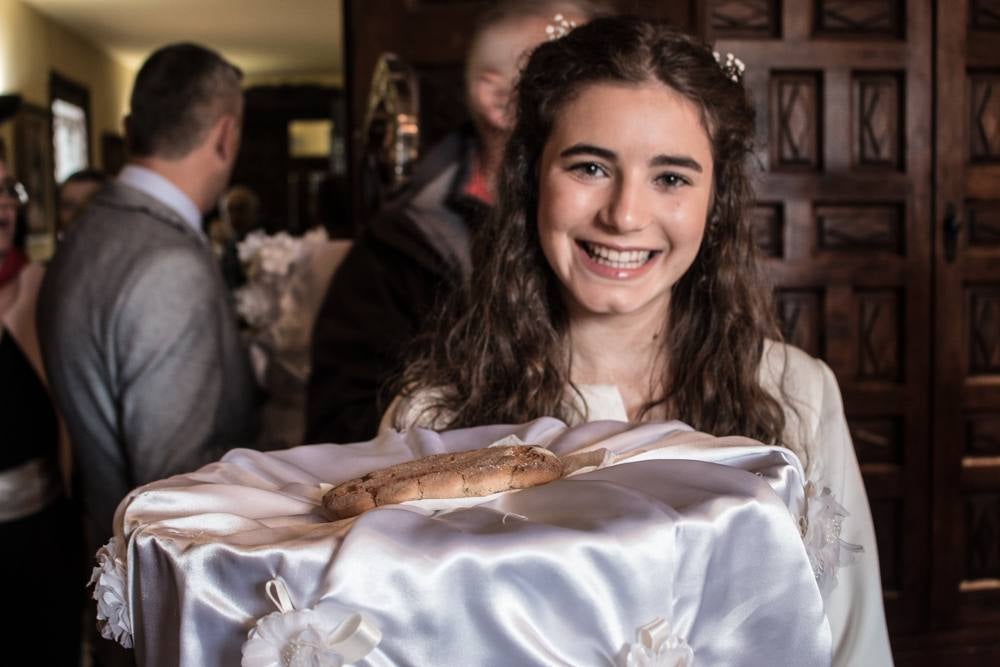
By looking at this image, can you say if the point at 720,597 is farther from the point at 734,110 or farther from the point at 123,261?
the point at 123,261

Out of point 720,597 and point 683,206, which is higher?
point 683,206

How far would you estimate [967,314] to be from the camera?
332 centimetres

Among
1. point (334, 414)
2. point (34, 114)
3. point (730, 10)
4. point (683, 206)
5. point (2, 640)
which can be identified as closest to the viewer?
point (683, 206)

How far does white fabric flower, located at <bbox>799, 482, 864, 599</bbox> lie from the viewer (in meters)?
0.91

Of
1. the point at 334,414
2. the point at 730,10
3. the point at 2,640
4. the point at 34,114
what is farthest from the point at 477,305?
the point at 34,114

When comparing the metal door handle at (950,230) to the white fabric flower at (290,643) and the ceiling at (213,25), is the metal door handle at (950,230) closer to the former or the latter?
the white fabric flower at (290,643)

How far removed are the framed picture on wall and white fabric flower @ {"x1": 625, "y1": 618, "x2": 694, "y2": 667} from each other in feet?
25.7

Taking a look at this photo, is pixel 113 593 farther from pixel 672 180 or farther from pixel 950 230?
pixel 950 230

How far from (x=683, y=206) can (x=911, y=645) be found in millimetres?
2466

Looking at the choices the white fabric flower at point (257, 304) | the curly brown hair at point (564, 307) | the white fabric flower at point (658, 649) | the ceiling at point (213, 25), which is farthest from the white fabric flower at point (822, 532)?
the ceiling at point (213, 25)

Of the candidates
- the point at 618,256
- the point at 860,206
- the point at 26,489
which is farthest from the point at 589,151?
the point at 860,206

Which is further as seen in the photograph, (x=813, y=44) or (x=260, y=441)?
(x=813, y=44)

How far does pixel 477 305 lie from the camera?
5.25ft

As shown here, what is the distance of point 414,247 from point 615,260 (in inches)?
36.1
